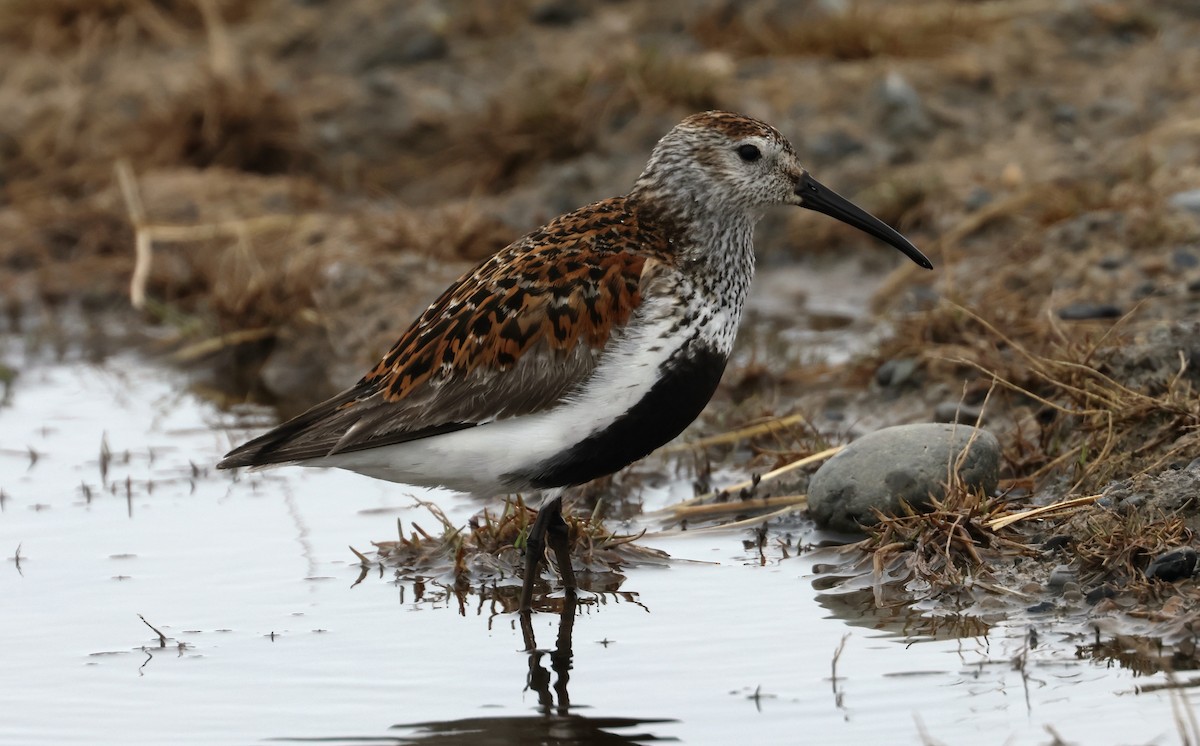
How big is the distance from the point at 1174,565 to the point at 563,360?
2.25 m

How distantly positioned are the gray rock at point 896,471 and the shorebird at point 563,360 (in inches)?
39.8

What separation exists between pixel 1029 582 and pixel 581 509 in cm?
231

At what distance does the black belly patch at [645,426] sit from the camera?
241 inches

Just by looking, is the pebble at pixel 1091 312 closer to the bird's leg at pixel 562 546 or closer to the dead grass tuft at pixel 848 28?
the bird's leg at pixel 562 546

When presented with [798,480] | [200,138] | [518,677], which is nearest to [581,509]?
[798,480]

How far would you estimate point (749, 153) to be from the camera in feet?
21.9

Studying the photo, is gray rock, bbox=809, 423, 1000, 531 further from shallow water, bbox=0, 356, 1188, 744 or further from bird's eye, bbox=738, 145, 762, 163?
bird's eye, bbox=738, 145, 762, 163

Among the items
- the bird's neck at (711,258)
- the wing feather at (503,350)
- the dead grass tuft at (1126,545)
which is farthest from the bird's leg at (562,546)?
the dead grass tuft at (1126,545)

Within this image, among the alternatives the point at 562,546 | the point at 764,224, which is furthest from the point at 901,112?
the point at 562,546

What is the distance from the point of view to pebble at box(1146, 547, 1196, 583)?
5922 mm

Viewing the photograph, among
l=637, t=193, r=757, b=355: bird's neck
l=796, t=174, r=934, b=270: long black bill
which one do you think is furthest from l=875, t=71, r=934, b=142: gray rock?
l=637, t=193, r=757, b=355: bird's neck

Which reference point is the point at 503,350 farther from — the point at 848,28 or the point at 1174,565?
the point at 848,28

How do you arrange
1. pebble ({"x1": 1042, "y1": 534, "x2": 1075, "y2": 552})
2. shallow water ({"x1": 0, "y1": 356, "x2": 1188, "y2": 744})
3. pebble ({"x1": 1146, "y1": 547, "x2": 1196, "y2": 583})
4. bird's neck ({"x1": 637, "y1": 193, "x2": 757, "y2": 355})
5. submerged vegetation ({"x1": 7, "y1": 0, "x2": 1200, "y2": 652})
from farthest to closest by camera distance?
submerged vegetation ({"x1": 7, "y1": 0, "x2": 1200, "y2": 652}) < pebble ({"x1": 1042, "y1": 534, "x2": 1075, "y2": 552}) < bird's neck ({"x1": 637, "y1": 193, "x2": 757, "y2": 355}) < pebble ({"x1": 1146, "y1": 547, "x2": 1196, "y2": 583}) < shallow water ({"x1": 0, "y1": 356, "x2": 1188, "y2": 744})

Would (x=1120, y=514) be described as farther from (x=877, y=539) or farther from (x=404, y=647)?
(x=404, y=647)
